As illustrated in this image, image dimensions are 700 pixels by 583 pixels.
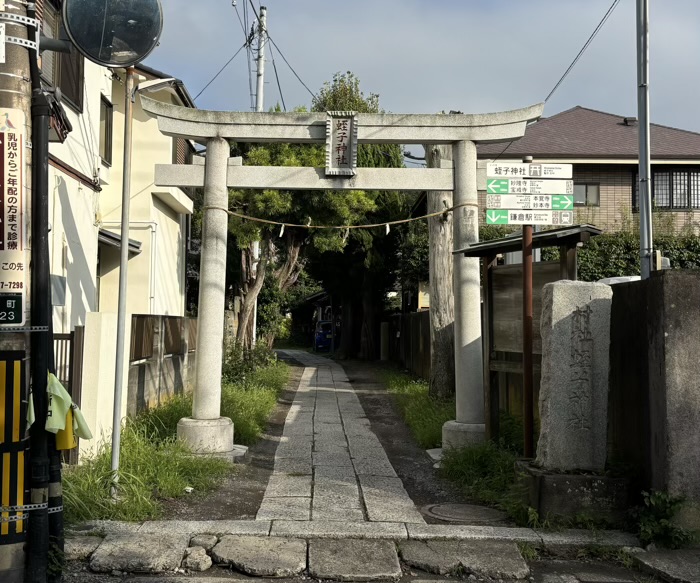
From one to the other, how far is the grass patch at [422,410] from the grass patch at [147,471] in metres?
2.53

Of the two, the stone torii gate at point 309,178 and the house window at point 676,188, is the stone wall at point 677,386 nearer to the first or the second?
the stone torii gate at point 309,178

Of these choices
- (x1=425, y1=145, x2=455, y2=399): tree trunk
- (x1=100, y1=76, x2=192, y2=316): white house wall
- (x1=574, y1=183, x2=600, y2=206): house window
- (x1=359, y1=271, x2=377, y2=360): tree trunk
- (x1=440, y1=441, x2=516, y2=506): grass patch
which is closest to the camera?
(x1=440, y1=441, x2=516, y2=506): grass patch

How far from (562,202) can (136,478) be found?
5134 mm

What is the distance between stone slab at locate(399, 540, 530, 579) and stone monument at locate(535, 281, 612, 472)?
1.12 meters

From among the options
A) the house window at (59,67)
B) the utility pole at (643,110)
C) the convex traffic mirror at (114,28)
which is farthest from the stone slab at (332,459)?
the house window at (59,67)

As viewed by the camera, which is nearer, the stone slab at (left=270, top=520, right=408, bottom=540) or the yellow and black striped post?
the yellow and black striped post

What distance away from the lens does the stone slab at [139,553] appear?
558cm

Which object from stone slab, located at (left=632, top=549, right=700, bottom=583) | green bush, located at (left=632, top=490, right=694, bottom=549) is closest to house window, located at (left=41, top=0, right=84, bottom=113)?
green bush, located at (left=632, top=490, right=694, bottom=549)

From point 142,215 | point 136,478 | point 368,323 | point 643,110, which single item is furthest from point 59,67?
point 368,323

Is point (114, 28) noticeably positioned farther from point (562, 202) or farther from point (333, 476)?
point (333, 476)

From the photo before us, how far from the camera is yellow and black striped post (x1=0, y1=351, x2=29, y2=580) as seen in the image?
15.6ft

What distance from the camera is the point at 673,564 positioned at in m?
5.70

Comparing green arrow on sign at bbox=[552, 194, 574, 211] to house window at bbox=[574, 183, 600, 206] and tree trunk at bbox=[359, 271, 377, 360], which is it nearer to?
house window at bbox=[574, 183, 600, 206]

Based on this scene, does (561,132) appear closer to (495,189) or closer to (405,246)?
(405,246)
